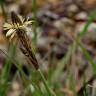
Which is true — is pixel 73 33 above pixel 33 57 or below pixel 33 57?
below

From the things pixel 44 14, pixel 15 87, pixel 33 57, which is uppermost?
pixel 33 57


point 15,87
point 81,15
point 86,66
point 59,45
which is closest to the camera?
point 86,66

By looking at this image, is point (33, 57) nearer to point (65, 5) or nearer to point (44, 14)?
point (44, 14)

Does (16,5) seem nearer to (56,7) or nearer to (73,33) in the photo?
(56,7)

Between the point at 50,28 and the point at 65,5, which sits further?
the point at 65,5

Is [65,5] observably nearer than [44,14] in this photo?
No

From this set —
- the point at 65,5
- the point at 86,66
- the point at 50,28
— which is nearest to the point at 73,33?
the point at 50,28

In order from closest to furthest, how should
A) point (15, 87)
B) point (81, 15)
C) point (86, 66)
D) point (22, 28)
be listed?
1. point (22, 28)
2. point (86, 66)
3. point (15, 87)
4. point (81, 15)

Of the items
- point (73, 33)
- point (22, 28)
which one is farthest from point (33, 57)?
point (73, 33)

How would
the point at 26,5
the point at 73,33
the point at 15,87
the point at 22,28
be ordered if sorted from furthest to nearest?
the point at 26,5 → the point at 73,33 → the point at 15,87 → the point at 22,28
